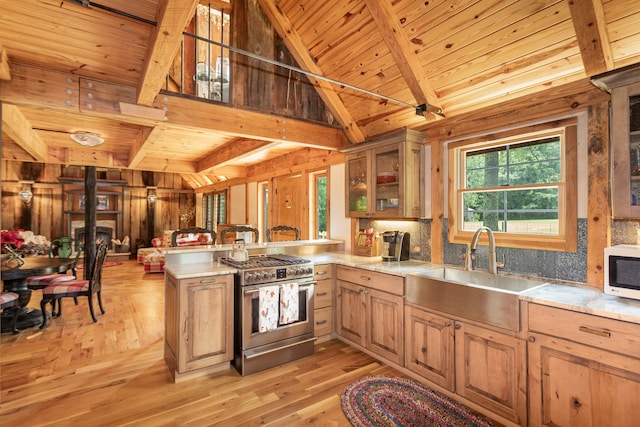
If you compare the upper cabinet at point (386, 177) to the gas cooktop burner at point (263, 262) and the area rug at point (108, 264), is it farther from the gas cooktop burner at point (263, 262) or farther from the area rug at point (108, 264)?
the area rug at point (108, 264)

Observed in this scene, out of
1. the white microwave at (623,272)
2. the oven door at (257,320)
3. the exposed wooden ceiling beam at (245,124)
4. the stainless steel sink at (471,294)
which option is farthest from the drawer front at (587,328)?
the exposed wooden ceiling beam at (245,124)

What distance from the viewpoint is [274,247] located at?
373 cm

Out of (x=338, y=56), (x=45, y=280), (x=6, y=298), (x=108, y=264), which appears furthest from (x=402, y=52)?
(x=108, y=264)

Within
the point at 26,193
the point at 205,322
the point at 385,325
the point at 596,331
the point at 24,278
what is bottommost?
the point at 385,325

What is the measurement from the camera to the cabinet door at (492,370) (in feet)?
6.67

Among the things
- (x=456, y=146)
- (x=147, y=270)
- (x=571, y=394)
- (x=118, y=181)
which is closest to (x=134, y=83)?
(x=456, y=146)

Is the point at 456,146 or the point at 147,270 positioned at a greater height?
the point at 456,146

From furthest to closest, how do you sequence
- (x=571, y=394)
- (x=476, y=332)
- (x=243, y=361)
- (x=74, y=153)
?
1. (x=74, y=153)
2. (x=243, y=361)
3. (x=476, y=332)
4. (x=571, y=394)

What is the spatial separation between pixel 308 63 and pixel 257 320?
2.82m

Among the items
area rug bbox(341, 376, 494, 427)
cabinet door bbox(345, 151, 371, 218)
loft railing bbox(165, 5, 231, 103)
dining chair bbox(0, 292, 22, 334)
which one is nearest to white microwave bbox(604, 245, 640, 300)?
area rug bbox(341, 376, 494, 427)

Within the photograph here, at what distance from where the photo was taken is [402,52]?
277 cm

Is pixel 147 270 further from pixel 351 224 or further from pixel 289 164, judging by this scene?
pixel 351 224

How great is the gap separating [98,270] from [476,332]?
4.44m

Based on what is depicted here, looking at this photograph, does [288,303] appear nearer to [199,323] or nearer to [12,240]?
[199,323]
